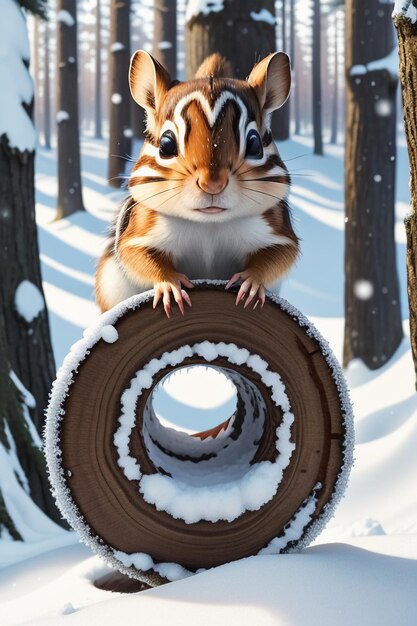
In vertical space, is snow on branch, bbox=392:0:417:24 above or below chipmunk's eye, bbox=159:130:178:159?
above

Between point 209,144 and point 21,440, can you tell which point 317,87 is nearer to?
point 21,440

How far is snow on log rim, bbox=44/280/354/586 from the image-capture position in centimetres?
264

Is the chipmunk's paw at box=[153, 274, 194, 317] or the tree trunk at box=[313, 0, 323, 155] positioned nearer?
the chipmunk's paw at box=[153, 274, 194, 317]

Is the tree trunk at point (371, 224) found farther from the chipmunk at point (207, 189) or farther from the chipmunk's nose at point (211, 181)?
the chipmunk's nose at point (211, 181)

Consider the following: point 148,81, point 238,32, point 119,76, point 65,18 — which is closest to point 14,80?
point 238,32

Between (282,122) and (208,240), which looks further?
(282,122)

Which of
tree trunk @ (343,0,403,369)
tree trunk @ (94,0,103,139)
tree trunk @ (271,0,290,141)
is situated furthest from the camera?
tree trunk @ (94,0,103,139)

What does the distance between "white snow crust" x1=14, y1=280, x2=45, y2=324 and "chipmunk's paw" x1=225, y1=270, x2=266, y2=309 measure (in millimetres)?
2766

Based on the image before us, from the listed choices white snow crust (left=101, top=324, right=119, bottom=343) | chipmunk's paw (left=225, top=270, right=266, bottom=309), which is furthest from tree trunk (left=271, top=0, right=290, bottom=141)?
white snow crust (left=101, top=324, right=119, bottom=343)

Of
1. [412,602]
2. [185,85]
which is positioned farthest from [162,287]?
[412,602]

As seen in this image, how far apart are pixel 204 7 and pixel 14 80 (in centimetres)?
133

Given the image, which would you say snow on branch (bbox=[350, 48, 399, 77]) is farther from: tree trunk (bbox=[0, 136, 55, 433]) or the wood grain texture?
the wood grain texture

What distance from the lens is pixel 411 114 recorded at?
2.75m

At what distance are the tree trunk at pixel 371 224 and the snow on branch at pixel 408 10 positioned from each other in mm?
6032
